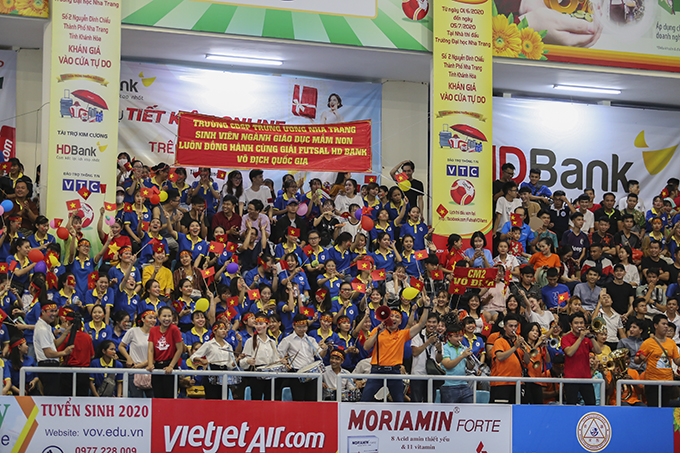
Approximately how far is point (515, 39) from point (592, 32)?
1.73m

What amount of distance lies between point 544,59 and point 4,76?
1041 cm

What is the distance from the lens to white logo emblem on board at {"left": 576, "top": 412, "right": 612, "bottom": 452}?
10.4 metres

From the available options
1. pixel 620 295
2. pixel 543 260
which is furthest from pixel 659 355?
pixel 543 260

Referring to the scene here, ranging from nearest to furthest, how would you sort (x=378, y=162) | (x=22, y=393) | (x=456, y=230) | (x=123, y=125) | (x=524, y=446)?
(x=22, y=393) → (x=524, y=446) → (x=456, y=230) → (x=123, y=125) → (x=378, y=162)

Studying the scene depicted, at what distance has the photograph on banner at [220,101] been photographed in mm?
16484

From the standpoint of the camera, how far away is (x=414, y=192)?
1600cm

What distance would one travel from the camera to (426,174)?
1831cm

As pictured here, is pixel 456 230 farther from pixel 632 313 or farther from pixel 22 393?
pixel 22 393

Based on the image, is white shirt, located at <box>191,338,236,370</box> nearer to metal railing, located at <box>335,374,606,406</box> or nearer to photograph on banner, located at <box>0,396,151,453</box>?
photograph on banner, located at <box>0,396,151,453</box>

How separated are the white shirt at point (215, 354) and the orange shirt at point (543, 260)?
573 centimetres

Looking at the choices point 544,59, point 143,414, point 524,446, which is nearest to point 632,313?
point 524,446

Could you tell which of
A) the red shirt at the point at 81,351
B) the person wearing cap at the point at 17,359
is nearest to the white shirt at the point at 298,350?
the red shirt at the point at 81,351

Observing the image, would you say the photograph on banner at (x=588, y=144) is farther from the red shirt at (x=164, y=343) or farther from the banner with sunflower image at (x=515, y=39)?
the red shirt at (x=164, y=343)

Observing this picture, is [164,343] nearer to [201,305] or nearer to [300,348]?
[201,305]
